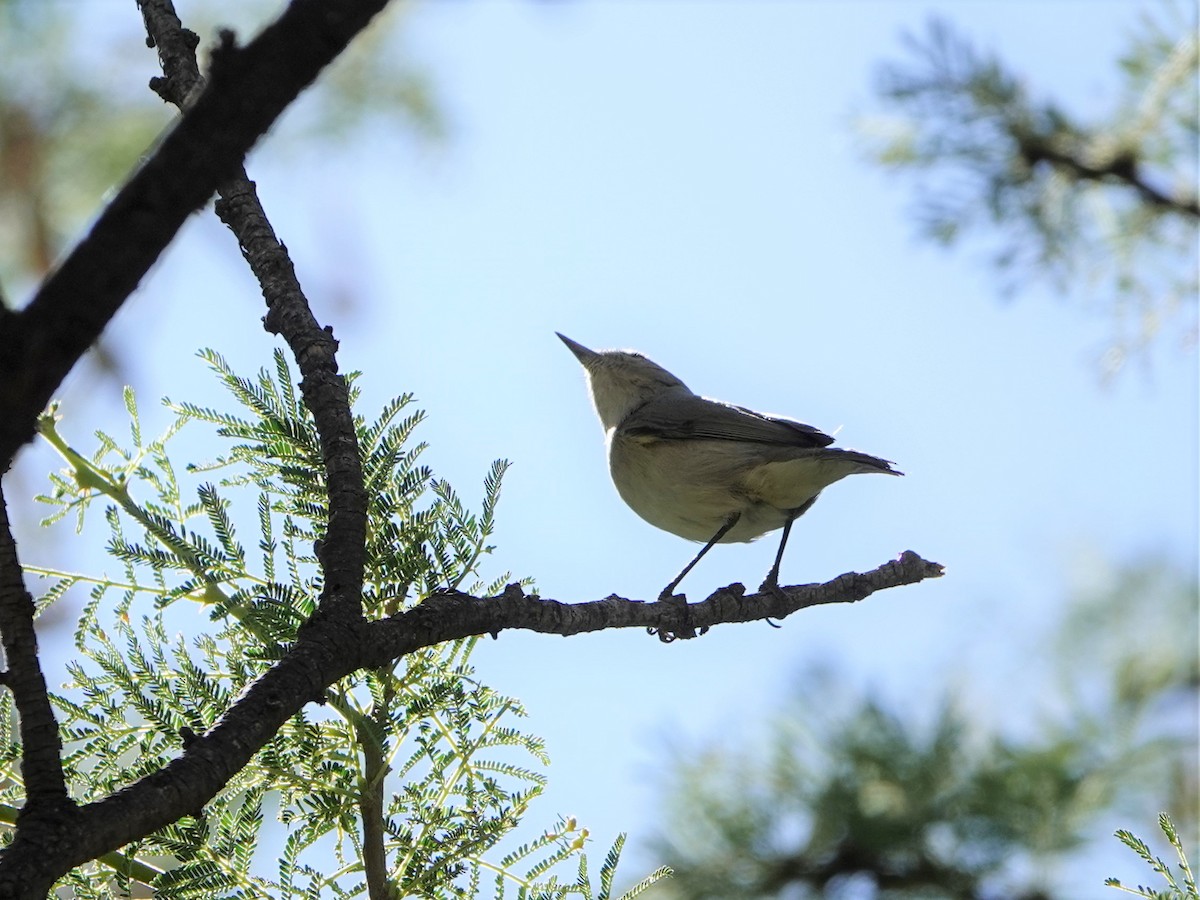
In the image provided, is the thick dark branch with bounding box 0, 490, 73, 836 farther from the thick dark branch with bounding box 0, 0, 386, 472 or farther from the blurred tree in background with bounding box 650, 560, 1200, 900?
the blurred tree in background with bounding box 650, 560, 1200, 900

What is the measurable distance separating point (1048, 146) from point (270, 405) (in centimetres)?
346

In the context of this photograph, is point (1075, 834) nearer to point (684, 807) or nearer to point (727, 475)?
point (684, 807)

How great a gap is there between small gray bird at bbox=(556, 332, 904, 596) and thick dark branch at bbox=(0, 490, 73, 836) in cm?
304

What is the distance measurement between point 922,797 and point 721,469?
165 centimetres

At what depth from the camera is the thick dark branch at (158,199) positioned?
4.77ft

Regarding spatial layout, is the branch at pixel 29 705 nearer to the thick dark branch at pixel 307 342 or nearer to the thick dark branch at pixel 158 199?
the thick dark branch at pixel 158 199

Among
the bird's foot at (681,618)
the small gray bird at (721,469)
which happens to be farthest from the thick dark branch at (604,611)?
the small gray bird at (721,469)

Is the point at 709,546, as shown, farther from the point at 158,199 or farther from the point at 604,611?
the point at 158,199

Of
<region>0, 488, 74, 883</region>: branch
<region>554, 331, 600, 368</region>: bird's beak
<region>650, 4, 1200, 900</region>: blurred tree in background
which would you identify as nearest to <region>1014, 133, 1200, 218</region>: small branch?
<region>650, 4, 1200, 900</region>: blurred tree in background

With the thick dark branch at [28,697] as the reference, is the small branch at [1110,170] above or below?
above

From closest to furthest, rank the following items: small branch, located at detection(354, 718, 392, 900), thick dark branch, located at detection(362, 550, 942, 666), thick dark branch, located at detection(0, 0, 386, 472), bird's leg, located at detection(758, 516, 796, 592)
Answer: thick dark branch, located at detection(0, 0, 386, 472), thick dark branch, located at detection(362, 550, 942, 666), small branch, located at detection(354, 718, 392, 900), bird's leg, located at detection(758, 516, 796, 592)

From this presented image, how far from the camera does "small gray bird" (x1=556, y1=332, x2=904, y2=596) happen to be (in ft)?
15.8

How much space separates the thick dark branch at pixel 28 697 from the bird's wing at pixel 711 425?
3577mm

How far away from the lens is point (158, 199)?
4.88ft
